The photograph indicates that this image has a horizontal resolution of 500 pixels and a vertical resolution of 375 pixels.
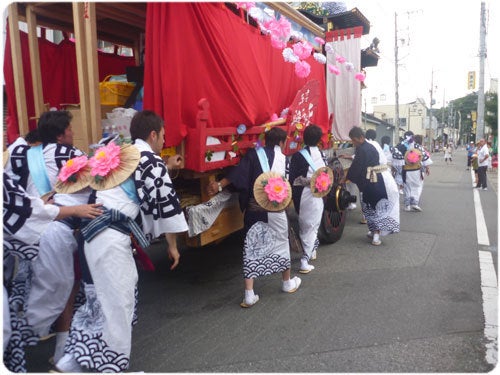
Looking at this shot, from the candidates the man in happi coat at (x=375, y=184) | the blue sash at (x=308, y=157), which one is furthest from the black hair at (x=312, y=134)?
the man in happi coat at (x=375, y=184)

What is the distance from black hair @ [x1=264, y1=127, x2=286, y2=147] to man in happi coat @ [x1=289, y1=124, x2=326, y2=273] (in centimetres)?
59

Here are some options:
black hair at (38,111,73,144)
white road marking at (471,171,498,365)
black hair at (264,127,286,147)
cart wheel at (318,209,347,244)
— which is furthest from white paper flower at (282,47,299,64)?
white road marking at (471,171,498,365)

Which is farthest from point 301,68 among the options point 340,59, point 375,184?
point 375,184

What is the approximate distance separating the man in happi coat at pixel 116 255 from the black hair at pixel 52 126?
1.47 feet

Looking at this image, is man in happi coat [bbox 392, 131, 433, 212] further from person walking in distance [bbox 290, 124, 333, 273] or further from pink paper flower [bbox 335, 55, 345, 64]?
person walking in distance [bbox 290, 124, 333, 273]

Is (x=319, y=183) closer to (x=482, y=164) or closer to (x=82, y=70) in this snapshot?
(x=82, y=70)

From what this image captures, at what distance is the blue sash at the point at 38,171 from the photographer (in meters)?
2.57

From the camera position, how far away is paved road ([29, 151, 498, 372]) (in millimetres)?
2635

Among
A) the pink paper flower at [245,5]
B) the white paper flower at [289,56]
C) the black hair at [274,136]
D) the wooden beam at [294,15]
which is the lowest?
the black hair at [274,136]

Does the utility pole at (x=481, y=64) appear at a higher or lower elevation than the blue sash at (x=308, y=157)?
higher

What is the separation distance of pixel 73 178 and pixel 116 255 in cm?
59

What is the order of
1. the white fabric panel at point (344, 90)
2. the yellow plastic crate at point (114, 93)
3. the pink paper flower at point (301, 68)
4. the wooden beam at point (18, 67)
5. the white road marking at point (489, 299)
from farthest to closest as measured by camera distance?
the white fabric panel at point (344, 90) → the pink paper flower at point (301, 68) → the yellow plastic crate at point (114, 93) → the wooden beam at point (18, 67) → the white road marking at point (489, 299)

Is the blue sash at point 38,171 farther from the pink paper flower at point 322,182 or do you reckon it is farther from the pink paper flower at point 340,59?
the pink paper flower at point 340,59

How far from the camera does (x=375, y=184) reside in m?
5.30
